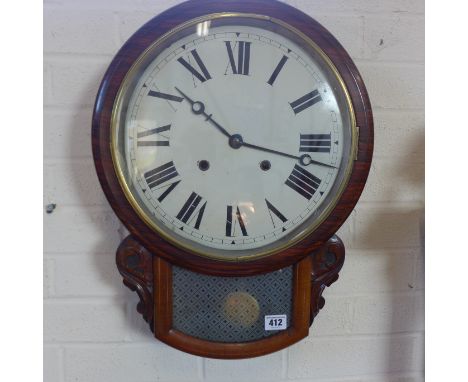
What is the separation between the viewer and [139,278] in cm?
72

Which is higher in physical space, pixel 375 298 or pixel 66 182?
pixel 66 182

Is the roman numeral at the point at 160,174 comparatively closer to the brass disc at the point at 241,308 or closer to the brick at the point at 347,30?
the brass disc at the point at 241,308

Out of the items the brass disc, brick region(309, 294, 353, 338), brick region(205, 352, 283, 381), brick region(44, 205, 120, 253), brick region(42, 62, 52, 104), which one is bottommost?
brick region(205, 352, 283, 381)

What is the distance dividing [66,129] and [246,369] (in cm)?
55

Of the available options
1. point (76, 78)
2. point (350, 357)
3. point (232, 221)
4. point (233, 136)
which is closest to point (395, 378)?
point (350, 357)

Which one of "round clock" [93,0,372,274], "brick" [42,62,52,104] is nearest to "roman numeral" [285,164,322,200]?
"round clock" [93,0,372,274]

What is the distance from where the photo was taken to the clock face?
27.5 inches

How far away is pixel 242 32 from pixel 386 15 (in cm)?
29

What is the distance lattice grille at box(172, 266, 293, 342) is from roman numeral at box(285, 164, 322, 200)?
0.43ft

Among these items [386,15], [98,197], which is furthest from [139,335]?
[386,15]

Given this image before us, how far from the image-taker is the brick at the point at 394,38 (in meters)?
0.81

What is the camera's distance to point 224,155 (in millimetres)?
713

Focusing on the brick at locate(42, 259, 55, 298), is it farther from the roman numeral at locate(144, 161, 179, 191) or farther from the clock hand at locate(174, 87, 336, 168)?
the clock hand at locate(174, 87, 336, 168)
